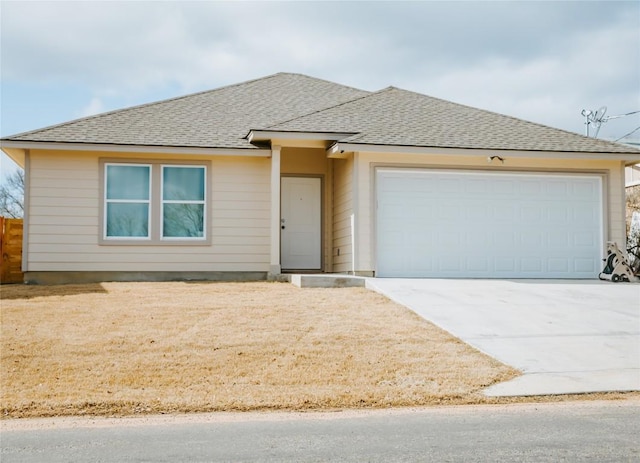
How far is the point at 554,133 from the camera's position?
17641mm

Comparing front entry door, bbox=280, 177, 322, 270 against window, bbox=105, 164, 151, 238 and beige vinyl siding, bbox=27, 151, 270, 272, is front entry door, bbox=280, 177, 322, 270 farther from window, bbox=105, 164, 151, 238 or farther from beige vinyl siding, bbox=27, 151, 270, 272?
window, bbox=105, 164, 151, 238

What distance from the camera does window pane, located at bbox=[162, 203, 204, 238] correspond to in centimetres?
1653

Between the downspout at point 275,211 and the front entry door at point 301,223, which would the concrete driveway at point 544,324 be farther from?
the front entry door at point 301,223

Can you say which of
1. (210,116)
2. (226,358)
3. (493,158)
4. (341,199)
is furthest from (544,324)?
(210,116)

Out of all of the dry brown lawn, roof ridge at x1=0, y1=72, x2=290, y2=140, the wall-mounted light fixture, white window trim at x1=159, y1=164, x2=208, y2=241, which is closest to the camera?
the dry brown lawn

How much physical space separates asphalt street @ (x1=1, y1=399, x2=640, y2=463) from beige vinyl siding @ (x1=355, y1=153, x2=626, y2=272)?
859 centimetres

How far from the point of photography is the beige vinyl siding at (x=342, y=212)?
16.2m

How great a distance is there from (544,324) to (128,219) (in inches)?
389

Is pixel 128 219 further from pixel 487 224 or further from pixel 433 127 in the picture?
pixel 487 224

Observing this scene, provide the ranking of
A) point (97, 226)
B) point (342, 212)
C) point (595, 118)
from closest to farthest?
point (97, 226), point (342, 212), point (595, 118)

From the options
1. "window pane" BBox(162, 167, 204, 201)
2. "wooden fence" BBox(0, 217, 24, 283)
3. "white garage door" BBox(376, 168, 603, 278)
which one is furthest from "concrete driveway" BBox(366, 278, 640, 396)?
"wooden fence" BBox(0, 217, 24, 283)

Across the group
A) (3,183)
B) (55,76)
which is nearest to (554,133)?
(55,76)

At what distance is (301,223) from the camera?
18.3 meters

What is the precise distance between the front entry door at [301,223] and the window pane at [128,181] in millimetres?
3593
